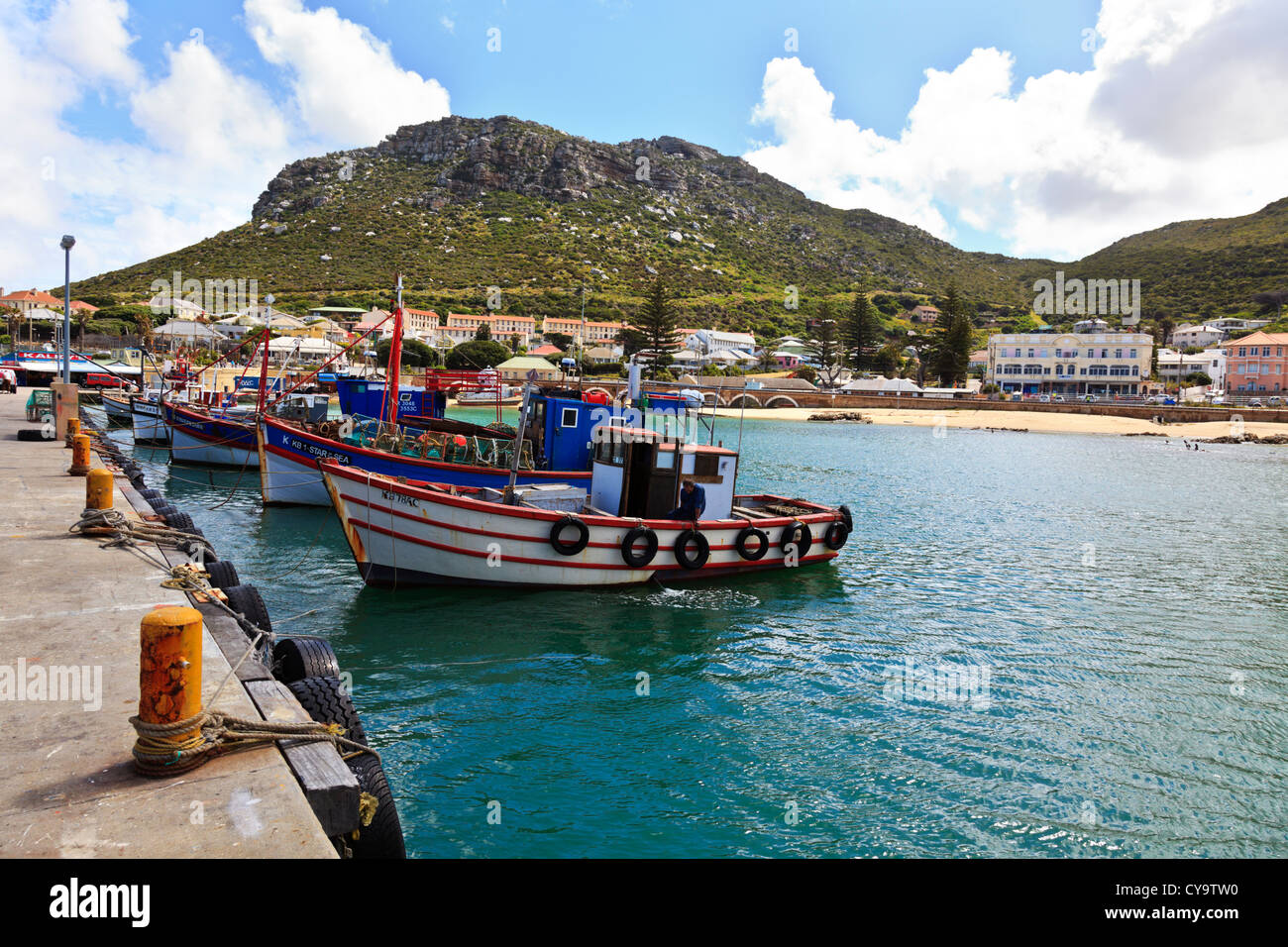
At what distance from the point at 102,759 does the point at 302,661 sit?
6.19 feet

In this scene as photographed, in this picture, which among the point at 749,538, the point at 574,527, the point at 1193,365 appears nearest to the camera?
the point at 574,527

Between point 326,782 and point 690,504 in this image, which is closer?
point 326,782

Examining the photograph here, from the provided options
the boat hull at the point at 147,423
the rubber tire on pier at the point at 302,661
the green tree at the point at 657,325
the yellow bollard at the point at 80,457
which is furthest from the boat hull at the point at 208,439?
the green tree at the point at 657,325

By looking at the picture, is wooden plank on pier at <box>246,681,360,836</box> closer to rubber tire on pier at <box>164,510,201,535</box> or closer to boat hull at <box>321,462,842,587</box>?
boat hull at <box>321,462,842,587</box>

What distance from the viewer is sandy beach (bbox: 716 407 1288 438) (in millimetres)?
67688

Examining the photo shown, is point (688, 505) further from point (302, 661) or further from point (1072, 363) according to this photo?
point (1072, 363)

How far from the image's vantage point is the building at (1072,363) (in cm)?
9588

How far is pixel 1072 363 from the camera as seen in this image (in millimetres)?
99562

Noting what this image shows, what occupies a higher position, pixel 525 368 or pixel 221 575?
pixel 525 368

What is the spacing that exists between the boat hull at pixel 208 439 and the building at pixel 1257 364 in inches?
4411

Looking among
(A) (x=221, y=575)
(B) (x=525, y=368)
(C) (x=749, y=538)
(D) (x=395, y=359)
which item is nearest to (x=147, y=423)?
(D) (x=395, y=359)

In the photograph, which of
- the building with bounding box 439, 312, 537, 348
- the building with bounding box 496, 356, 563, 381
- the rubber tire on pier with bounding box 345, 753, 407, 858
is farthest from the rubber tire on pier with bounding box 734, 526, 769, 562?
the building with bounding box 439, 312, 537, 348

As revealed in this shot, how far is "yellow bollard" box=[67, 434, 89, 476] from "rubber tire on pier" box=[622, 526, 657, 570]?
11.1 metres
